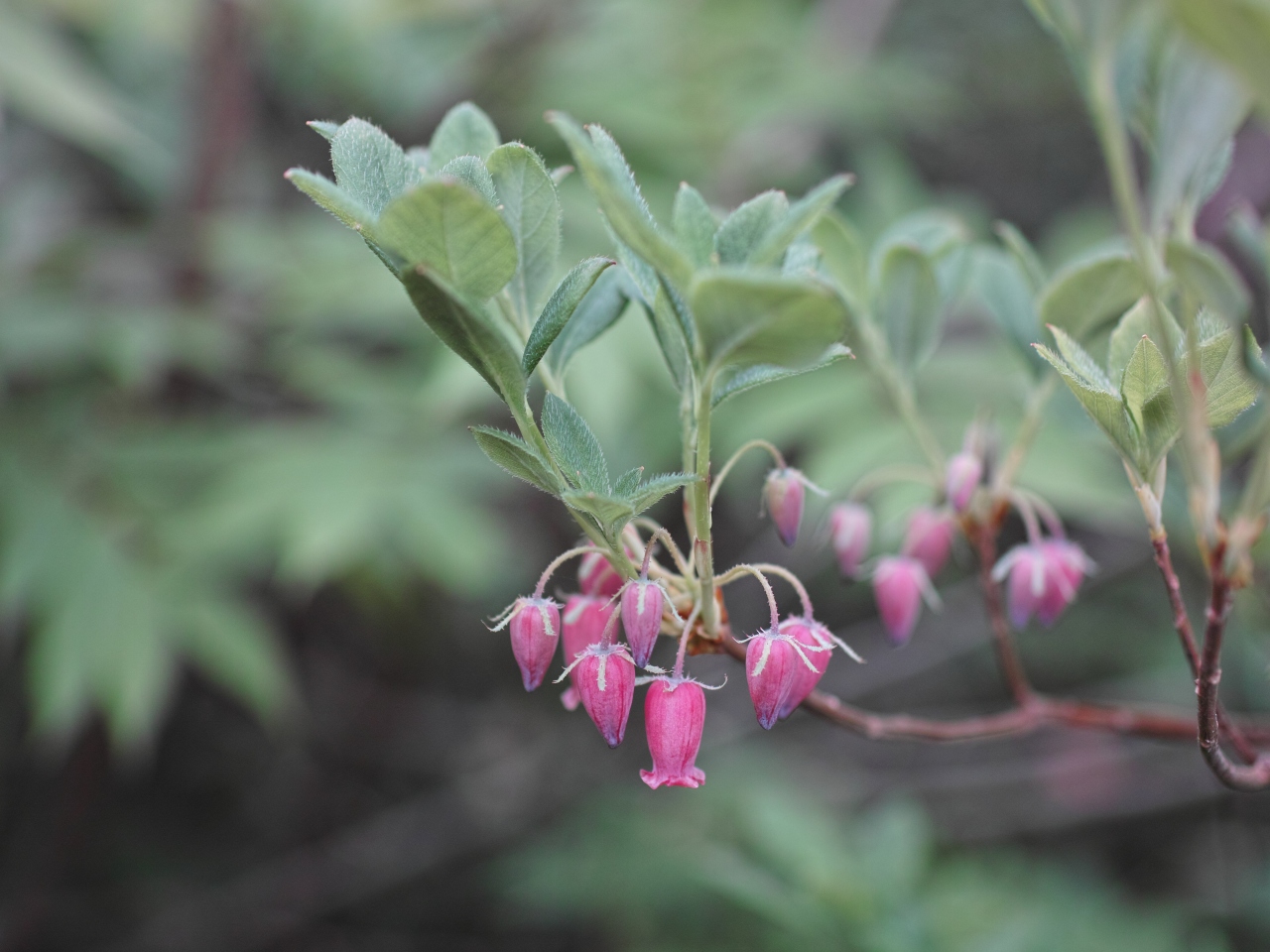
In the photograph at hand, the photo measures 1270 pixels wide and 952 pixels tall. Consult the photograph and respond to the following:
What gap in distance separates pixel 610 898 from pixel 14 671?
1576 mm

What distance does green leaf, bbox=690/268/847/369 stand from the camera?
15.2 inches

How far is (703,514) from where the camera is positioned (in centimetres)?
53

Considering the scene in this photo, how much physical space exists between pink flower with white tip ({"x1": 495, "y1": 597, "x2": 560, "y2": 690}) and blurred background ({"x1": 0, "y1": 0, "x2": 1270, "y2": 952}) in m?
0.69

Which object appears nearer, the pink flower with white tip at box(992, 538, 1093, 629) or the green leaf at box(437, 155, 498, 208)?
the green leaf at box(437, 155, 498, 208)

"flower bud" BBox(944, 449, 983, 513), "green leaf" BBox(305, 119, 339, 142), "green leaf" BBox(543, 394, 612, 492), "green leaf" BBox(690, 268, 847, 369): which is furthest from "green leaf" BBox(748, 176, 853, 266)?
"flower bud" BBox(944, 449, 983, 513)

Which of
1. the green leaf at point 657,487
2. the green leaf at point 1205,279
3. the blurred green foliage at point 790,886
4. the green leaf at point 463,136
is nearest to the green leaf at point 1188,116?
the green leaf at point 1205,279

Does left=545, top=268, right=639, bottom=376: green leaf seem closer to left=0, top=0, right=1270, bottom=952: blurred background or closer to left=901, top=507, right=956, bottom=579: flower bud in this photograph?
left=901, top=507, right=956, bottom=579: flower bud

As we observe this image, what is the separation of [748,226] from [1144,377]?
Result: 0.23m

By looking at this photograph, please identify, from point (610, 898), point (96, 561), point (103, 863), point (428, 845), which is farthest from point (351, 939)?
point (96, 561)

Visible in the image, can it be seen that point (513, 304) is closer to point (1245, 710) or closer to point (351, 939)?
point (1245, 710)

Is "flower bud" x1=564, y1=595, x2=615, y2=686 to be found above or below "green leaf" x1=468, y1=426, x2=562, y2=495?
below

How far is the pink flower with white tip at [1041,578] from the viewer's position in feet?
2.78

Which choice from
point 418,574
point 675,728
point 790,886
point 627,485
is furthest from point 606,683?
point 418,574

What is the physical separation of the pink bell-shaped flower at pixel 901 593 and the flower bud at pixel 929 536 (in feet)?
0.04
